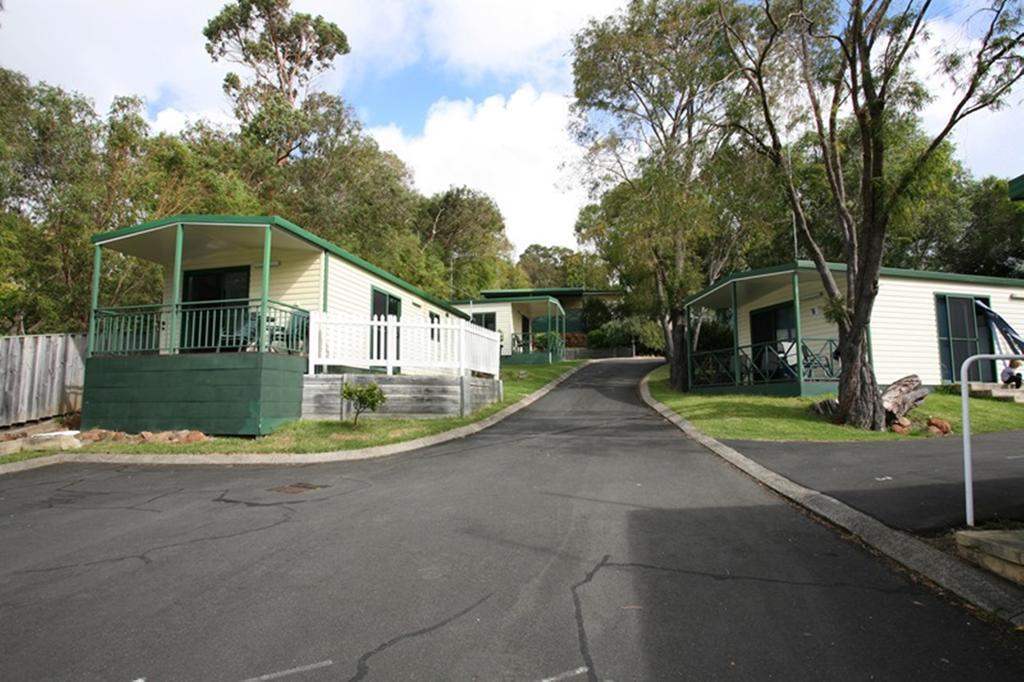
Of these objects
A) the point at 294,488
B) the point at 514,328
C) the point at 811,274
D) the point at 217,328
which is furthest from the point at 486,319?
the point at 294,488

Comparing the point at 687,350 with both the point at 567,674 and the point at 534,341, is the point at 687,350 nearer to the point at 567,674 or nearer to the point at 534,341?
the point at 534,341

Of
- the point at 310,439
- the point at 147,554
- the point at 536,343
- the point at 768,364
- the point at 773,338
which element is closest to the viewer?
the point at 147,554

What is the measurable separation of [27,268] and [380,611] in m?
17.7

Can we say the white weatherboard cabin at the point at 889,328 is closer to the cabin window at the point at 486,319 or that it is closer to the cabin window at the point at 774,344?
the cabin window at the point at 774,344

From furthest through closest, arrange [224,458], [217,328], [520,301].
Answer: [520,301]
[217,328]
[224,458]

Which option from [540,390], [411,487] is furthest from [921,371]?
[411,487]

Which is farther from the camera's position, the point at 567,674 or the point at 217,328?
the point at 217,328

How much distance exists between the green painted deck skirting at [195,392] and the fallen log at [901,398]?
11.4 m

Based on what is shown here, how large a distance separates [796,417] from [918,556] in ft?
28.3

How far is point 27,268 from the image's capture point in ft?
51.9

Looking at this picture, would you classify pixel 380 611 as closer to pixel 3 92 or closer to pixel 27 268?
pixel 27 268

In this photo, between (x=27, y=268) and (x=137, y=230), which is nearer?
(x=137, y=230)

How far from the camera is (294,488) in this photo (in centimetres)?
697

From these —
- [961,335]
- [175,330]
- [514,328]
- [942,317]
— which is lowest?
[175,330]
